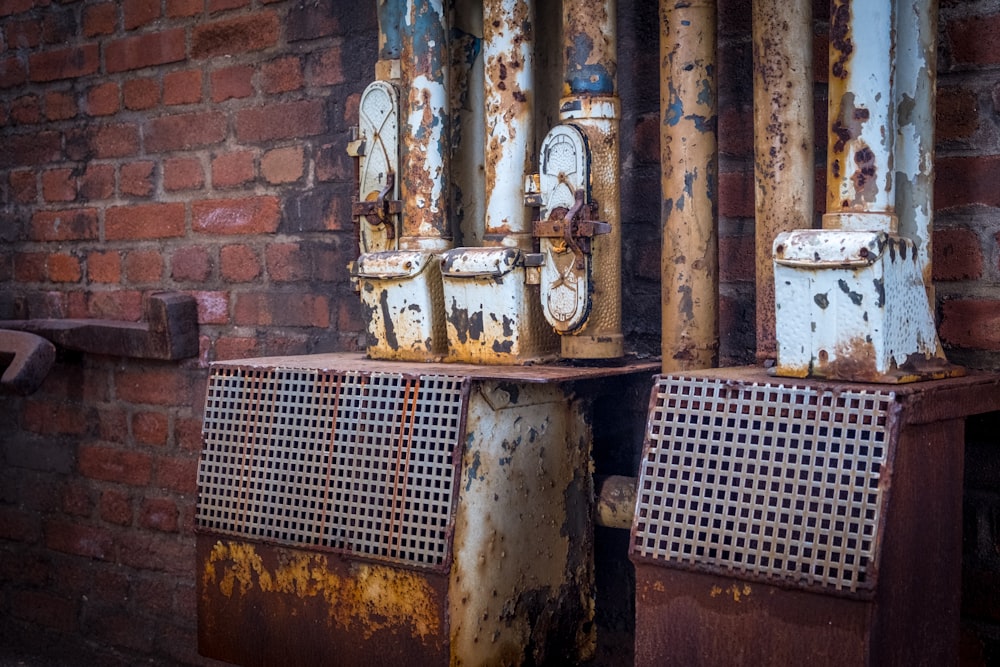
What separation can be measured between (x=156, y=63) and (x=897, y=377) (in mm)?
1742

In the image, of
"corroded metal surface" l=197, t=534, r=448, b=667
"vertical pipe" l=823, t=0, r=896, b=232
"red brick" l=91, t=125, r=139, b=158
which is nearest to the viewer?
"vertical pipe" l=823, t=0, r=896, b=232

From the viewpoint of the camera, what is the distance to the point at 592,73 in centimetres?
151

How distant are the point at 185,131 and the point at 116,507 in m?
0.85

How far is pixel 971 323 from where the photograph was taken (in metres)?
1.38

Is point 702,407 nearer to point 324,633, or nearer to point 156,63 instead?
point 324,633

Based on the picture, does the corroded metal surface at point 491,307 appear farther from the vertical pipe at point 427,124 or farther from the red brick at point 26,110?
the red brick at point 26,110

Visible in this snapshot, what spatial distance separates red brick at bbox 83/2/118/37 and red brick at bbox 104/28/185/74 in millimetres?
38

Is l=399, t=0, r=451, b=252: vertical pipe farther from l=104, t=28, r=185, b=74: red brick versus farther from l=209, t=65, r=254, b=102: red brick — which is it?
l=104, t=28, r=185, b=74: red brick

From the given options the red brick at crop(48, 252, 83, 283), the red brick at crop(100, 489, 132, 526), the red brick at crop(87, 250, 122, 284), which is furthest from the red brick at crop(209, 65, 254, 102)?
the red brick at crop(100, 489, 132, 526)

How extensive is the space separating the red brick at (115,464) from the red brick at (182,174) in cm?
59

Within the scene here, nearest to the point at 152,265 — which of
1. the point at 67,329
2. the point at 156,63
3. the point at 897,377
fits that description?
the point at 67,329

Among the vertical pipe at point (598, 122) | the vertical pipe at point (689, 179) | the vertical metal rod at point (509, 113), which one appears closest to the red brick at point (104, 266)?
the vertical metal rod at point (509, 113)

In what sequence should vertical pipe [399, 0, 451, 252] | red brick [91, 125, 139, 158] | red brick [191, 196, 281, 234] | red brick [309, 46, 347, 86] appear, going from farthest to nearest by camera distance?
red brick [91, 125, 139, 158]
red brick [191, 196, 281, 234]
red brick [309, 46, 347, 86]
vertical pipe [399, 0, 451, 252]

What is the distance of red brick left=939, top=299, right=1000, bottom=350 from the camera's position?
137 cm
